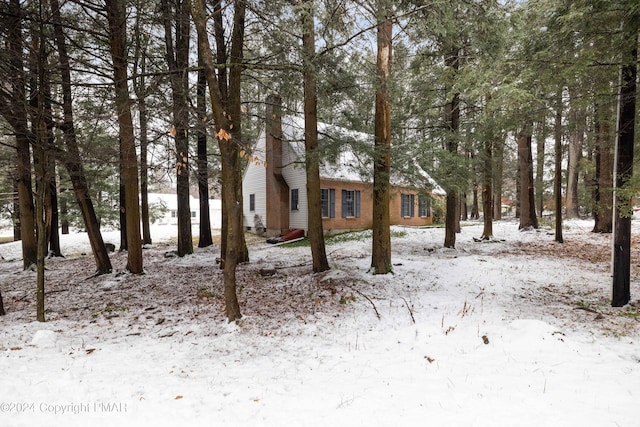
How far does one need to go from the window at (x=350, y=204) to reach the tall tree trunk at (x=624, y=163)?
44.1ft

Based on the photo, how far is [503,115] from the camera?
23.2 feet

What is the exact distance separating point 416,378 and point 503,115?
6079mm

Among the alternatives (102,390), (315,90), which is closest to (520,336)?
→ (102,390)

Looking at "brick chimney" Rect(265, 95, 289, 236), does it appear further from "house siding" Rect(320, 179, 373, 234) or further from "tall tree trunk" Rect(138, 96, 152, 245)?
"tall tree trunk" Rect(138, 96, 152, 245)

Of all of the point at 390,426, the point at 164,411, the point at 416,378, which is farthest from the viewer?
the point at 416,378

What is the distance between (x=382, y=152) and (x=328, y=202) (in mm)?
10580

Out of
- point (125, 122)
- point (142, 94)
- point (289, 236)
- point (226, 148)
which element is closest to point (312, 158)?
point (226, 148)

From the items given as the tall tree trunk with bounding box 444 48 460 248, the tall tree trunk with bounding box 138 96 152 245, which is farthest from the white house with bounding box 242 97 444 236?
the tall tree trunk with bounding box 138 96 152 245

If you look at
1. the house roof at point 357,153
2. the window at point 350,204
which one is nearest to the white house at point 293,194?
the window at point 350,204

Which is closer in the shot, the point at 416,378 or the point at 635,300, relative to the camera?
the point at 416,378

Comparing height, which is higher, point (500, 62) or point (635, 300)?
point (500, 62)

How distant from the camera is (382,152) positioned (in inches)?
283

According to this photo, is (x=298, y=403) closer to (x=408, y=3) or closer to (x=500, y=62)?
(x=500, y=62)

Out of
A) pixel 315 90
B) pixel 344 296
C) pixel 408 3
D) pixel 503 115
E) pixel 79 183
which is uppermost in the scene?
pixel 408 3
